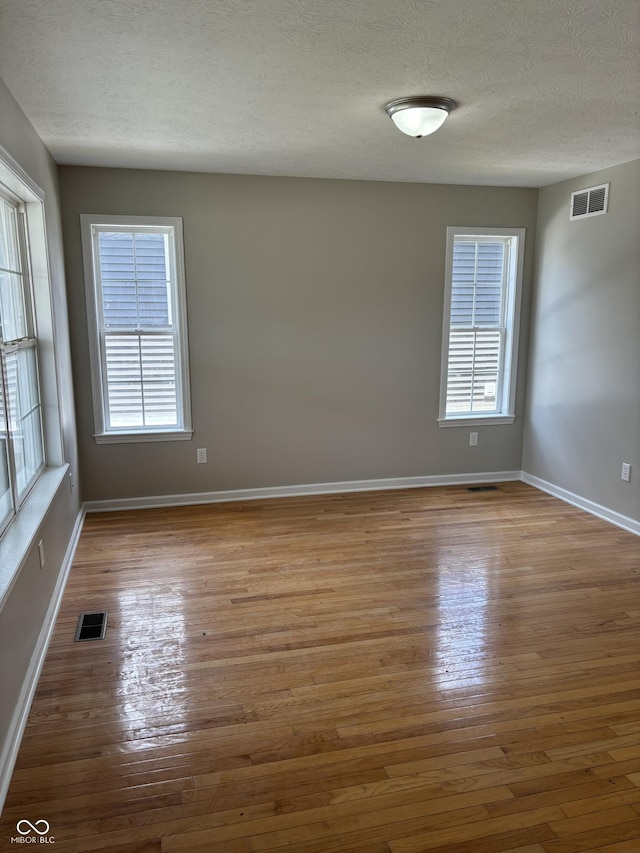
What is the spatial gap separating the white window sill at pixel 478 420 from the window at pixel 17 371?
3.37 meters

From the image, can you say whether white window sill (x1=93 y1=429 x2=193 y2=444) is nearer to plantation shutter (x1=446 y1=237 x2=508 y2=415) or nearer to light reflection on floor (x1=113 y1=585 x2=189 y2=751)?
light reflection on floor (x1=113 y1=585 x2=189 y2=751)

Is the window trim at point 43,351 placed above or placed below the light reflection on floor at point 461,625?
above

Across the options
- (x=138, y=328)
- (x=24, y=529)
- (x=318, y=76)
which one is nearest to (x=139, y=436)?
(x=138, y=328)

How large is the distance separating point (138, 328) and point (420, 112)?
2717 millimetres

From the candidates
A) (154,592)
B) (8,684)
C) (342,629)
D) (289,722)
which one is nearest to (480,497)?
(342,629)

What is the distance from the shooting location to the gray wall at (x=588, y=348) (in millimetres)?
4312

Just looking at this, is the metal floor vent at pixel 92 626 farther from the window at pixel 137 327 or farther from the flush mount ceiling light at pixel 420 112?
the flush mount ceiling light at pixel 420 112

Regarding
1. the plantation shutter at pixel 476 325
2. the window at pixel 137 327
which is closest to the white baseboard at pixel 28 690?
the window at pixel 137 327

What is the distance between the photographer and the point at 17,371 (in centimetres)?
299

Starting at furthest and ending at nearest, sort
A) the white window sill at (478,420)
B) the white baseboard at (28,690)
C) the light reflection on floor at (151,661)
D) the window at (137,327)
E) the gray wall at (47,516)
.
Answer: the white window sill at (478,420), the window at (137,327), the light reflection on floor at (151,661), the gray wall at (47,516), the white baseboard at (28,690)

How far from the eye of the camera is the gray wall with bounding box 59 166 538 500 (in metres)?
4.65

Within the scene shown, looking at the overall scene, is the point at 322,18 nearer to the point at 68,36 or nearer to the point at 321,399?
the point at 68,36

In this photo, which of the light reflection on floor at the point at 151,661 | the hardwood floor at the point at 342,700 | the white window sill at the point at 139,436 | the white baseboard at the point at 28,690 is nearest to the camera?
the hardwood floor at the point at 342,700

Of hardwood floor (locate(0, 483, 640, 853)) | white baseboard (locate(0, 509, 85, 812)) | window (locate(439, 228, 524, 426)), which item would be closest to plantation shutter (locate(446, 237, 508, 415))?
window (locate(439, 228, 524, 426))
